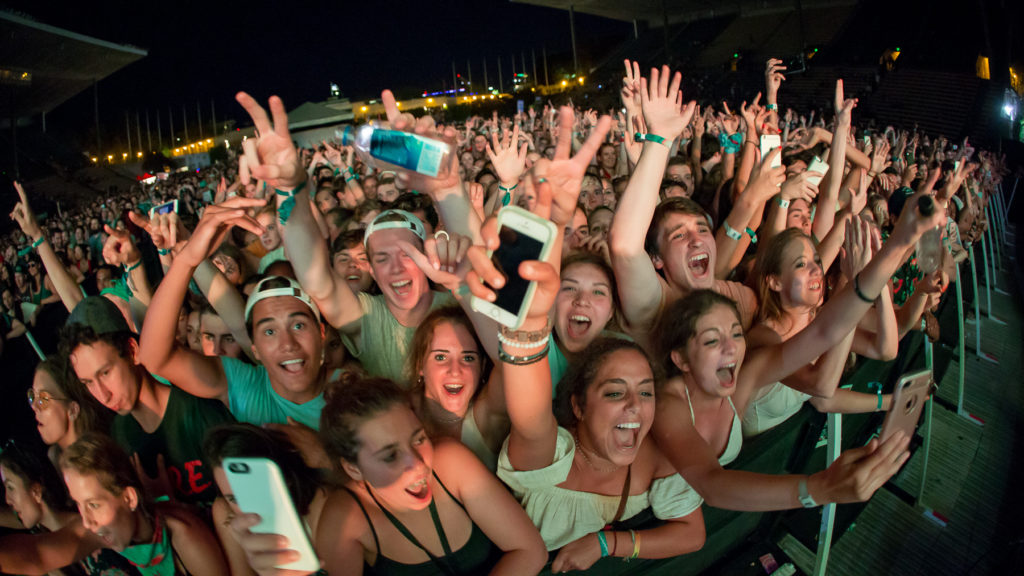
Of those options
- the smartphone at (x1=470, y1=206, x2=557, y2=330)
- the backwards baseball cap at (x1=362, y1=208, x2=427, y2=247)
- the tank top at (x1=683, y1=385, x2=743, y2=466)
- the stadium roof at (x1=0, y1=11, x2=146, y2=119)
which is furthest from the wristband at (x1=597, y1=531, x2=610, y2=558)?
the stadium roof at (x1=0, y1=11, x2=146, y2=119)

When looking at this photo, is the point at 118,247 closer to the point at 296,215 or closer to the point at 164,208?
the point at 164,208

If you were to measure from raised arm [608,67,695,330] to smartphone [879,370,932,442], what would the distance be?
0.94m

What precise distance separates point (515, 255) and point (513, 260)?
0.01 meters

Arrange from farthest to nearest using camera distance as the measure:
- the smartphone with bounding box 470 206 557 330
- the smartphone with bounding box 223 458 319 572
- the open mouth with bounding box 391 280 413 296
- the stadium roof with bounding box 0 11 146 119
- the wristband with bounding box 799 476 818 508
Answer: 1. the stadium roof with bounding box 0 11 146 119
2. the open mouth with bounding box 391 280 413 296
3. the wristband with bounding box 799 476 818 508
4. the smartphone with bounding box 470 206 557 330
5. the smartphone with bounding box 223 458 319 572

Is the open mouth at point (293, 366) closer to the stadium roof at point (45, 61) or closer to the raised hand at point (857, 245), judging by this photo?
the raised hand at point (857, 245)

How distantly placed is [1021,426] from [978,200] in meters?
2.76

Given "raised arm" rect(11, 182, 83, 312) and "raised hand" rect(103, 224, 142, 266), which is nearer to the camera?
"raised hand" rect(103, 224, 142, 266)

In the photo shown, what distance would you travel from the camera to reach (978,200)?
585 centimetres

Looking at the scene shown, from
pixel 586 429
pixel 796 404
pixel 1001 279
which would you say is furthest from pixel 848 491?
pixel 1001 279

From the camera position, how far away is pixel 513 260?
1290mm

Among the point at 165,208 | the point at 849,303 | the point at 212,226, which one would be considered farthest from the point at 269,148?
the point at 849,303

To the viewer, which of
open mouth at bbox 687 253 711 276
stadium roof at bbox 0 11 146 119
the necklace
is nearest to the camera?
the necklace

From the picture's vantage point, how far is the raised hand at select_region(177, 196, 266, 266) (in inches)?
83.9

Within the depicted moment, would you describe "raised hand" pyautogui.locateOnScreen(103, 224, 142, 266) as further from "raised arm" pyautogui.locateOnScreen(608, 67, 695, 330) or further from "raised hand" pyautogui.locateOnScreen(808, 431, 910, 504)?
"raised hand" pyautogui.locateOnScreen(808, 431, 910, 504)
